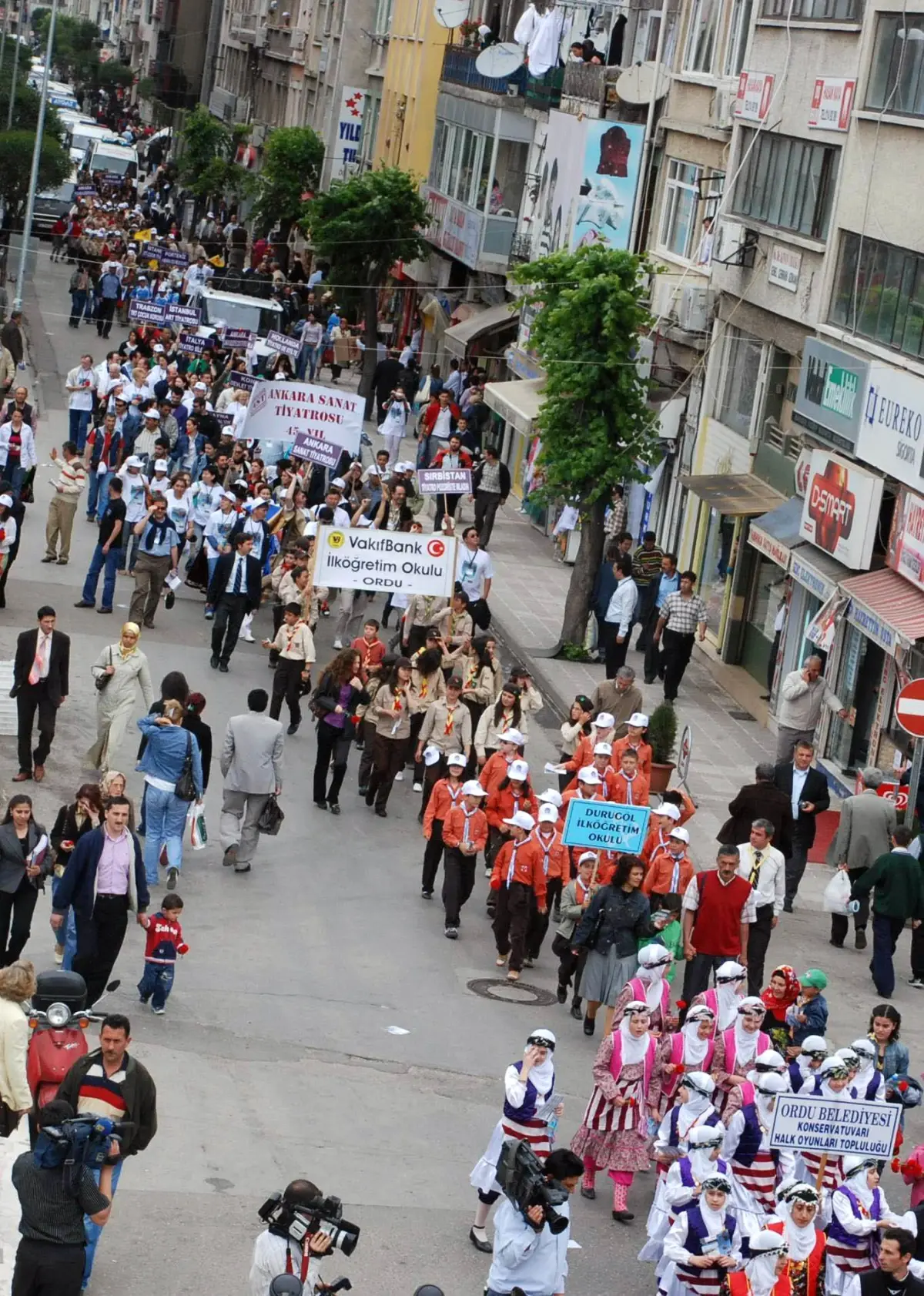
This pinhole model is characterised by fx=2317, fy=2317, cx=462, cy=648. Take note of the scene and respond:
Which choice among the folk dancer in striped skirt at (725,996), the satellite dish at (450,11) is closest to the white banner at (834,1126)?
the folk dancer in striped skirt at (725,996)

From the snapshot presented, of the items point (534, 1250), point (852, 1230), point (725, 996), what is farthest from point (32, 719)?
point (852, 1230)

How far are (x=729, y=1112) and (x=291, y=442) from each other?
1868 centimetres

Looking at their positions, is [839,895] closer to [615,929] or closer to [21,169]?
[615,929]

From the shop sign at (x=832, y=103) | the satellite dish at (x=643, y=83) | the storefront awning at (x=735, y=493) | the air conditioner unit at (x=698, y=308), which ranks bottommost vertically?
the storefront awning at (x=735, y=493)

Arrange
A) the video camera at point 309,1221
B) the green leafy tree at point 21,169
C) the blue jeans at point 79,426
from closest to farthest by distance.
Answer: the video camera at point 309,1221
the blue jeans at point 79,426
the green leafy tree at point 21,169

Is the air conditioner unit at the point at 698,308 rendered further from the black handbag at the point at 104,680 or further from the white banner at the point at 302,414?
the black handbag at the point at 104,680

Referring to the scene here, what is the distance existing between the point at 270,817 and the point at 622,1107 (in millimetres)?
5769

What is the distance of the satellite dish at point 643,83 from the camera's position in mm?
34594

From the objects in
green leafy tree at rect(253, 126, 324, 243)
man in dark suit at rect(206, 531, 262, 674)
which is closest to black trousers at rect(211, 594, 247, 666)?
man in dark suit at rect(206, 531, 262, 674)

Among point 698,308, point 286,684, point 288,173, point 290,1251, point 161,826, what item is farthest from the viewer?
point 288,173

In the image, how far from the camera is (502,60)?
43.1 meters

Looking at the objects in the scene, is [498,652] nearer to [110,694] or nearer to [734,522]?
[734,522]

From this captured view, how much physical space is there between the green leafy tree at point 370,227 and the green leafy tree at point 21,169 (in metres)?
16.6

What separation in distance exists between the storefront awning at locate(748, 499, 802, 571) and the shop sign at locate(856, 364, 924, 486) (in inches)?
76.1
